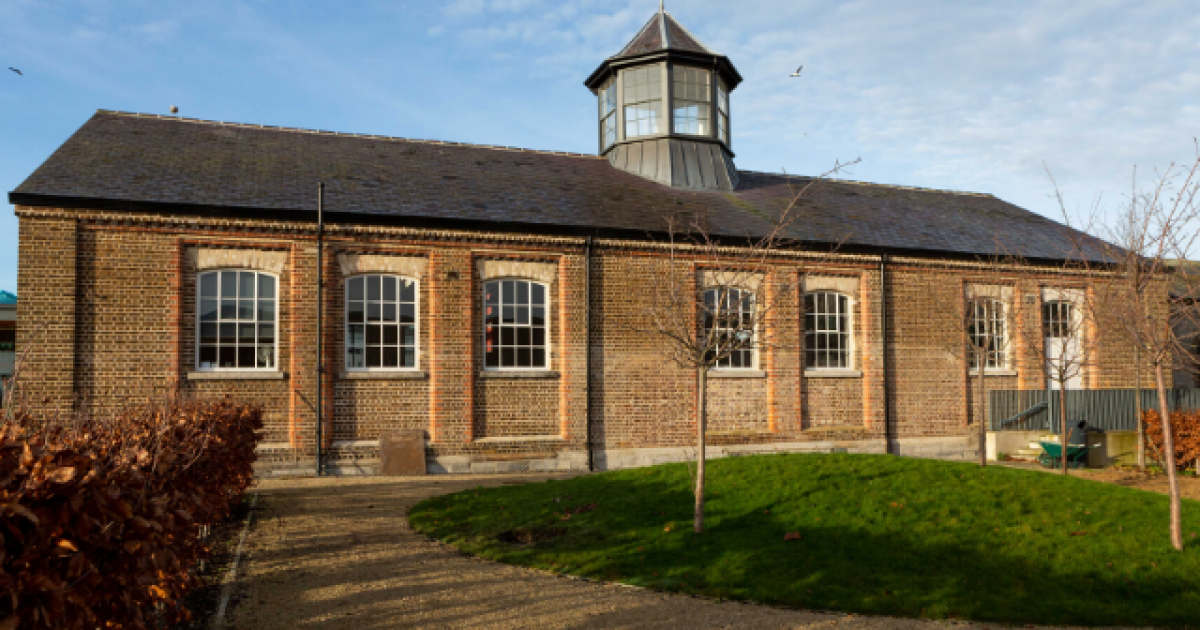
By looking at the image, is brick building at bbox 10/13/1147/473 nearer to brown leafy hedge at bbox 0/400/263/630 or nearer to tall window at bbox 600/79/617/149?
tall window at bbox 600/79/617/149

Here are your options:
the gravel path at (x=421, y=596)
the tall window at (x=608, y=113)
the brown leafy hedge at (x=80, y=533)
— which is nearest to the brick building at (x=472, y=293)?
the tall window at (x=608, y=113)

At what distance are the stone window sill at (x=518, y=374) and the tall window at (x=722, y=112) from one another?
371 inches

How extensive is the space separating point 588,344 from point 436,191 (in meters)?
4.59

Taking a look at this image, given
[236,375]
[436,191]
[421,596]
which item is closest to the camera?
[421,596]

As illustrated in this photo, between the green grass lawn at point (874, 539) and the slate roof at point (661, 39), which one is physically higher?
the slate roof at point (661, 39)

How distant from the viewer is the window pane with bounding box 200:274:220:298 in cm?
1490

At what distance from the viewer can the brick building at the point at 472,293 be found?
1438 cm

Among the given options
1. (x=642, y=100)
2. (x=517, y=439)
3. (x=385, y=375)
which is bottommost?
(x=517, y=439)

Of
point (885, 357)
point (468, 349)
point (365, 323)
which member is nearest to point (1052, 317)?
point (885, 357)

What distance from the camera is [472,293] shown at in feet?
53.6

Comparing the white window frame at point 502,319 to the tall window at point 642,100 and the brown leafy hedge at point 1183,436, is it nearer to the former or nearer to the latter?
the tall window at point 642,100

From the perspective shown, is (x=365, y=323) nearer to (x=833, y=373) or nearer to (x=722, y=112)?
(x=833, y=373)

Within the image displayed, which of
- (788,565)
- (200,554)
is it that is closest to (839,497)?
(788,565)

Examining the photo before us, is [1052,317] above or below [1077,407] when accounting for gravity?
above
